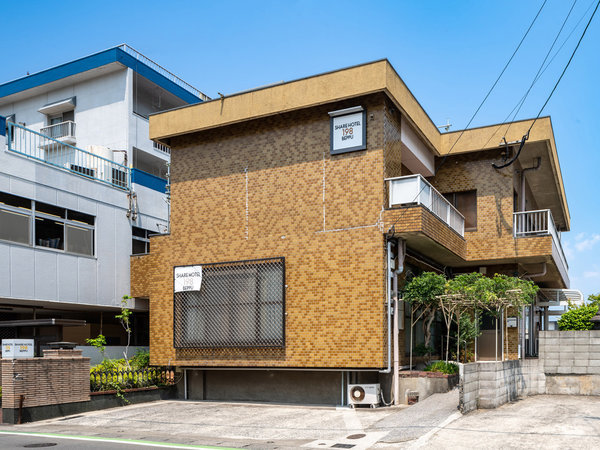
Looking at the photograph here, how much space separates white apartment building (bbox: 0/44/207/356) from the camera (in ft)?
62.6

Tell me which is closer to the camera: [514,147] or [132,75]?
[514,147]

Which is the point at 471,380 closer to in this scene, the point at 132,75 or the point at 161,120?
the point at 161,120

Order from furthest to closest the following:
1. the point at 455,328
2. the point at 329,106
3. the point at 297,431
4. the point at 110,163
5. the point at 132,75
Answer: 1. the point at 132,75
2. the point at 110,163
3. the point at 455,328
4. the point at 329,106
5. the point at 297,431

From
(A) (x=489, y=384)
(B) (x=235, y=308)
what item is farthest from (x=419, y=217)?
(B) (x=235, y=308)

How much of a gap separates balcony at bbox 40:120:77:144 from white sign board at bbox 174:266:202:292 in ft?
43.0

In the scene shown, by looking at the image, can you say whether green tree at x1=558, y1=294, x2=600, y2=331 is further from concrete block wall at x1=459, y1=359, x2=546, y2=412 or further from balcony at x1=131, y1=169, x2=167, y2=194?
balcony at x1=131, y1=169, x2=167, y2=194

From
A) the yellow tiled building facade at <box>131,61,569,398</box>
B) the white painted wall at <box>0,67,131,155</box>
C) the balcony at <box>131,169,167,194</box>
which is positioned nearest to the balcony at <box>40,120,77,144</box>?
the white painted wall at <box>0,67,131,155</box>

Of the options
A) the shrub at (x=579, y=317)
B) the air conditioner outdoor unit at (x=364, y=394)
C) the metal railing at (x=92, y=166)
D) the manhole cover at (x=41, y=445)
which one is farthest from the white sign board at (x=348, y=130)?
the shrub at (x=579, y=317)

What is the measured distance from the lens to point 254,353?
702 inches

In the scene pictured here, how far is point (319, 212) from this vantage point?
17438mm

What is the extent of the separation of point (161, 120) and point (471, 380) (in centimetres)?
1286

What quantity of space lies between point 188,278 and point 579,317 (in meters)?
13.9

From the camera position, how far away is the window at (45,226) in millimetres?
18812

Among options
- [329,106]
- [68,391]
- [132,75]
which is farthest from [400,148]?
[132,75]
